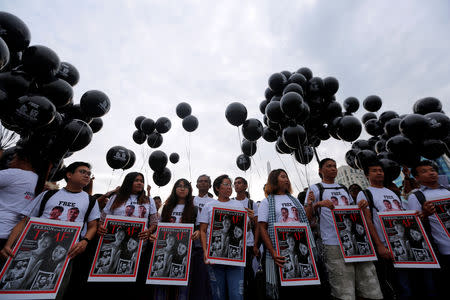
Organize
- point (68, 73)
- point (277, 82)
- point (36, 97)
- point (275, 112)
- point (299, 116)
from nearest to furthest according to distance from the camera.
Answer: point (36, 97) → point (68, 73) → point (299, 116) → point (275, 112) → point (277, 82)

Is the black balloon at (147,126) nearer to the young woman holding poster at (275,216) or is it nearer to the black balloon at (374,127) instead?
the young woman holding poster at (275,216)

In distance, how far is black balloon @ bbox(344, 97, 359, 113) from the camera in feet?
19.9

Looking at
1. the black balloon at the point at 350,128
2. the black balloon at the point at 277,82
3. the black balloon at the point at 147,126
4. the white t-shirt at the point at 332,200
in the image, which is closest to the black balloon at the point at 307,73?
the black balloon at the point at 277,82

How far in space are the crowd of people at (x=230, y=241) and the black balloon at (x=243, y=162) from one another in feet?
10.9

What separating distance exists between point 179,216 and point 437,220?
360 centimetres

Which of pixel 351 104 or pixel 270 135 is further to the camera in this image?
pixel 270 135

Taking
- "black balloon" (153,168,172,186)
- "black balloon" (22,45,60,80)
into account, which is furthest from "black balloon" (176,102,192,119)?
"black balloon" (22,45,60,80)

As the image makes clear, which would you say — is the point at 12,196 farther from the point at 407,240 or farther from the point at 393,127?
the point at 393,127

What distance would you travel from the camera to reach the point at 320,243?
281 centimetres

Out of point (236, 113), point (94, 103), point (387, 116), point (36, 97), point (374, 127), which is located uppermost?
point (387, 116)

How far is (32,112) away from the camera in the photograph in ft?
10.4

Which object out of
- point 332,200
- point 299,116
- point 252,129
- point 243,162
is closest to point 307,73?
point 299,116

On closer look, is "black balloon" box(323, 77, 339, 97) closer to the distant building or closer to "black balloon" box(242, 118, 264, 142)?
"black balloon" box(242, 118, 264, 142)

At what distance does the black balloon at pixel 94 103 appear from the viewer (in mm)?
4078
